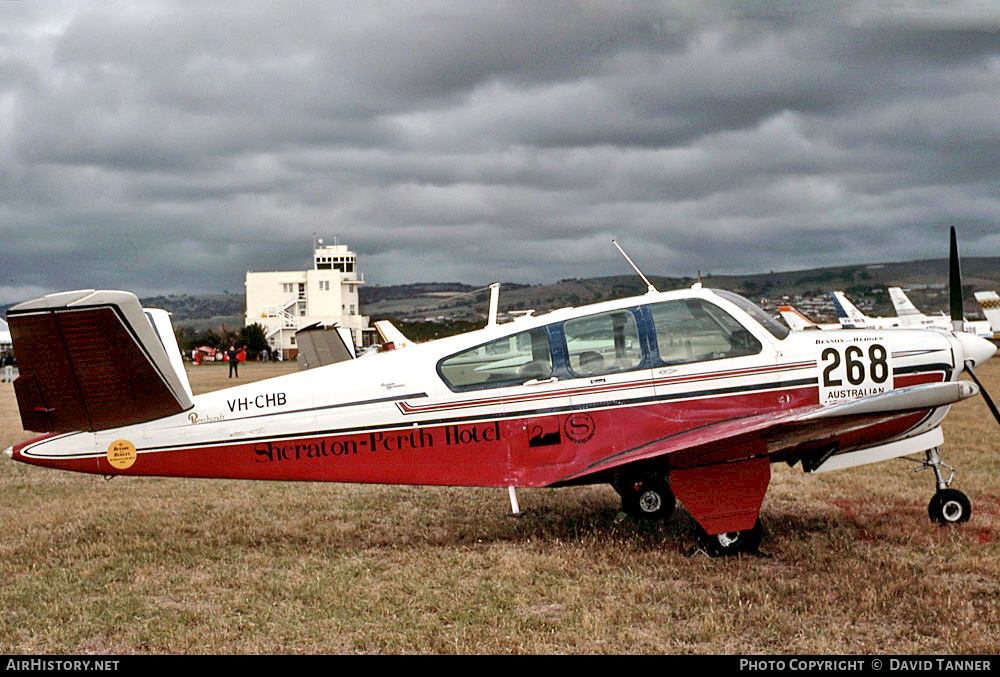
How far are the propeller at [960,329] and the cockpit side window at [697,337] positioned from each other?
1750mm

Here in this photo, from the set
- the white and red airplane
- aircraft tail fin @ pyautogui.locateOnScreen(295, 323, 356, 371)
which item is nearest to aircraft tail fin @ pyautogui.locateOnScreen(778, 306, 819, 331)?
aircraft tail fin @ pyautogui.locateOnScreen(295, 323, 356, 371)

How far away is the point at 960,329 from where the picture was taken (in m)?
7.34

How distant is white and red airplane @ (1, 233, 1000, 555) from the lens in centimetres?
614

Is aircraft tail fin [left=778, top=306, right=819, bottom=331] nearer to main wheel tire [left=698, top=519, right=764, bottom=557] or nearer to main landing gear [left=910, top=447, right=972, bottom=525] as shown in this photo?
main landing gear [left=910, top=447, right=972, bottom=525]

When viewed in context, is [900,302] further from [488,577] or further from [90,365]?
[90,365]

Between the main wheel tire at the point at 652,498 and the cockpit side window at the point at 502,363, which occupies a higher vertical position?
the cockpit side window at the point at 502,363

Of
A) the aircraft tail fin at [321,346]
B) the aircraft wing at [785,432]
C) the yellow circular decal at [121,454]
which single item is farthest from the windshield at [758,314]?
the aircraft tail fin at [321,346]

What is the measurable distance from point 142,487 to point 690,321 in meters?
7.51

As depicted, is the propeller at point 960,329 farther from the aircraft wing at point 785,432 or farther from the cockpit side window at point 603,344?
the cockpit side window at point 603,344

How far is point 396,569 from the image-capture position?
19.7 ft

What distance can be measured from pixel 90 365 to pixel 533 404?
342cm

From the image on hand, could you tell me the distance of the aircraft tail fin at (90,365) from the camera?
569 centimetres

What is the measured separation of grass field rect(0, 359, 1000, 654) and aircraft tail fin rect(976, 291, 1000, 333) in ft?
114

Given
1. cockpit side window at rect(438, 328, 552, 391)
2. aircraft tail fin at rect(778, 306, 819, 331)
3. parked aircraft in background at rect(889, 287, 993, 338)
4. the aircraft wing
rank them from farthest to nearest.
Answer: parked aircraft in background at rect(889, 287, 993, 338), aircraft tail fin at rect(778, 306, 819, 331), cockpit side window at rect(438, 328, 552, 391), the aircraft wing
